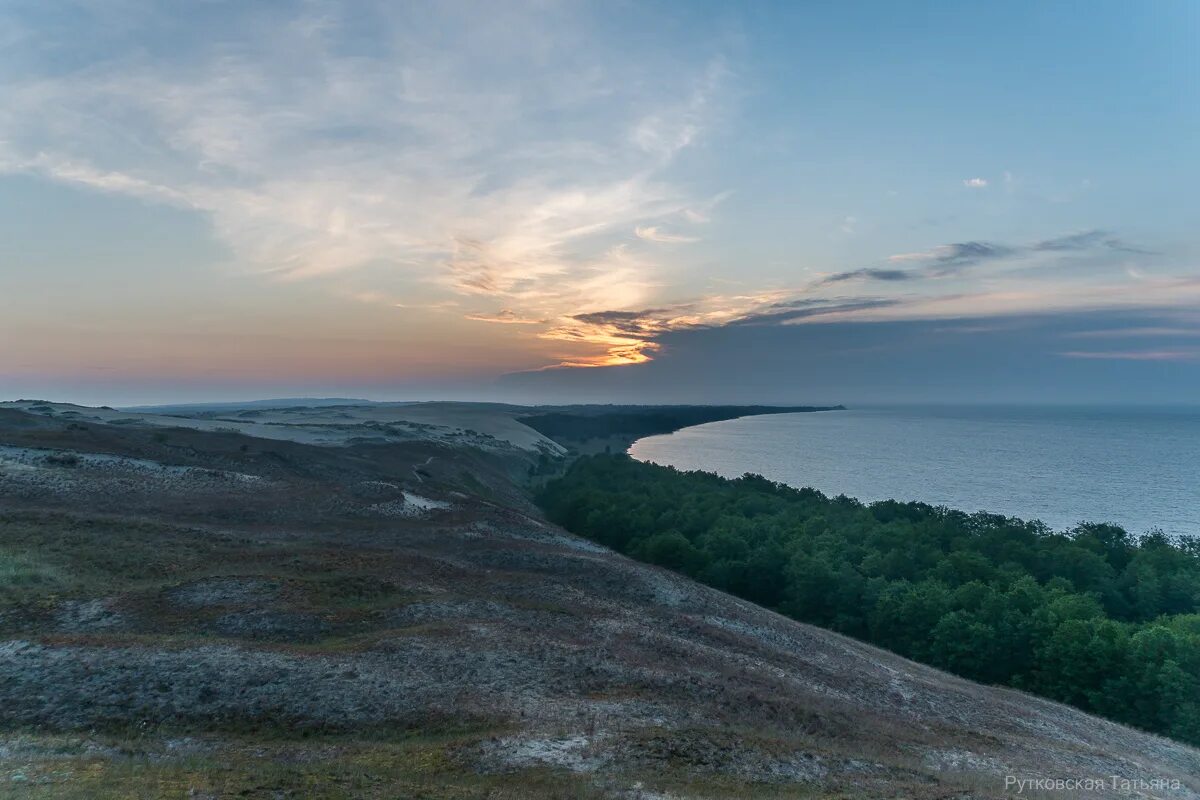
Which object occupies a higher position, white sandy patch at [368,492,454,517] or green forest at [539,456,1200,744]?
white sandy patch at [368,492,454,517]

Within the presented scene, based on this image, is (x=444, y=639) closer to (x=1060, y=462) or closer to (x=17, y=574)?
(x=17, y=574)

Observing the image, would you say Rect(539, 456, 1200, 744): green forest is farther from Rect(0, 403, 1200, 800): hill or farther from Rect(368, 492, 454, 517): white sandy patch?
Rect(368, 492, 454, 517): white sandy patch

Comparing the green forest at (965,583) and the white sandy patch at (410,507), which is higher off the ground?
the white sandy patch at (410,507)

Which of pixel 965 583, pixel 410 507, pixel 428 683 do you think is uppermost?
pixel 410 507

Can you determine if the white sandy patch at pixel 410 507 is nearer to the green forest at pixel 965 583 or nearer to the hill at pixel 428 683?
the hill at pixel 428 683

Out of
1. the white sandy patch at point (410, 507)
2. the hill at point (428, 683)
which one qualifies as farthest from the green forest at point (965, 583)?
the white sandy patch at point (410, 507)

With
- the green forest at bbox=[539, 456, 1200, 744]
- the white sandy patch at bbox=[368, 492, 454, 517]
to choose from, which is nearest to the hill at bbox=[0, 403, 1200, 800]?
the green forest at bbox=[539, 456, 1200, 744]

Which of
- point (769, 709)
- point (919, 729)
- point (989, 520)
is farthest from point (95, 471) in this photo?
point (989, 520)

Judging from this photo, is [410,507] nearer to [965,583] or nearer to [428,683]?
[428,683]

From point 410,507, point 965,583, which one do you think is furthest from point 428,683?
point 965,583
